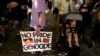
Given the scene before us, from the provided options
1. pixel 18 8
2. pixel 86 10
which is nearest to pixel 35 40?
pixel 18 8

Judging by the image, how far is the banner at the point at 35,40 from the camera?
15.3 ft

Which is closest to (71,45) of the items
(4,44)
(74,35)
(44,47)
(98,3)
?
(74,35)

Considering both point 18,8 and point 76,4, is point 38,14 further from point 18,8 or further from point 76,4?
point 76,4

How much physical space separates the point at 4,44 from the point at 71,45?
155cm

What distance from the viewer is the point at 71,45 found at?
5.36 metres

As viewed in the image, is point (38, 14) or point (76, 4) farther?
point (76, 4)

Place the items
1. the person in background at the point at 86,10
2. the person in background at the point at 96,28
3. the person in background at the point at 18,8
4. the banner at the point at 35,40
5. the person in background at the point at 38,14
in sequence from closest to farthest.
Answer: the person in background at the point at 38,14
the banner at the point at 35,40
the person in background at the point at 18,8
the person in background at the point at 86,10
the person in background at the point at 96,28

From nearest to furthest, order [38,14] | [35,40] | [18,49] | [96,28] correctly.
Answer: [38,14] → [35,40] → [18,49] → [96,28]

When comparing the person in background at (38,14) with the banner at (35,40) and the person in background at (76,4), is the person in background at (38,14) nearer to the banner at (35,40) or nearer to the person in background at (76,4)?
the banner at (35,40)

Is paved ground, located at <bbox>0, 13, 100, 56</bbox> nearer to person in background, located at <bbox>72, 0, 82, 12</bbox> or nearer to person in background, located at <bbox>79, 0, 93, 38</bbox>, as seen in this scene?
person in background, located at <bbox>79, 0, 93, 38</bbox>

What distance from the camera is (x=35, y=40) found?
471cm

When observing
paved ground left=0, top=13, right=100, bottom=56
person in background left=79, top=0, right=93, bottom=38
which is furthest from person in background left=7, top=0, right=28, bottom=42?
person in background left=79, top=0, right=93, bottom=38

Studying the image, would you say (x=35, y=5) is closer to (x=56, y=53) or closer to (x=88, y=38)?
(x=56, y=53)

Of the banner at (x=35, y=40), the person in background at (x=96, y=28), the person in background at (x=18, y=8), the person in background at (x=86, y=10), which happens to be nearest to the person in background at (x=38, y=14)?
the banner at (x=35, y=40)
